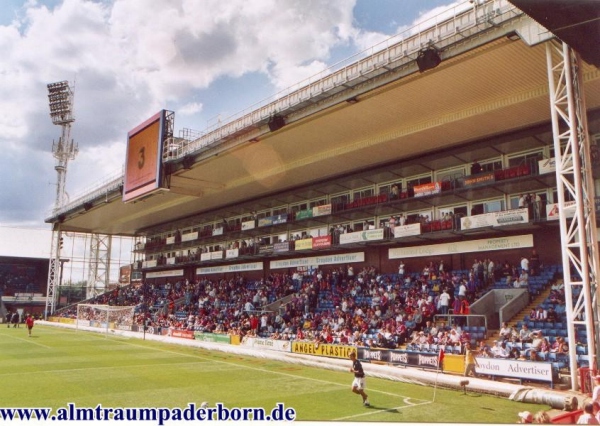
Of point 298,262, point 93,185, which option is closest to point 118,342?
point 298,262

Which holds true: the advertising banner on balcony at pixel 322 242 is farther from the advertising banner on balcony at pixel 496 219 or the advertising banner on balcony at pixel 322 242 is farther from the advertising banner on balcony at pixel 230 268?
the advertising banner on balcony at pixel 496 219

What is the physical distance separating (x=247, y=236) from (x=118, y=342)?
1545 centimetres

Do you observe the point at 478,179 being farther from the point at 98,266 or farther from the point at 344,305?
the point at 98,266

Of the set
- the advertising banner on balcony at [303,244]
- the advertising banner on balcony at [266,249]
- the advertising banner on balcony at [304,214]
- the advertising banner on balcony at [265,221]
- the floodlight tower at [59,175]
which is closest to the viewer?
the advertising banner on balcony at [303,244]

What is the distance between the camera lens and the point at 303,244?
36062 mm

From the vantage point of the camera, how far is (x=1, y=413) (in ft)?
39.0

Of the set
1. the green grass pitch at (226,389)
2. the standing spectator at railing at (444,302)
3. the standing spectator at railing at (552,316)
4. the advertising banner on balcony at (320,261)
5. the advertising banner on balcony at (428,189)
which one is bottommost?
the green grass pitch at (226,389)

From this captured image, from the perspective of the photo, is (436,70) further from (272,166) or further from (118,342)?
(118,342)

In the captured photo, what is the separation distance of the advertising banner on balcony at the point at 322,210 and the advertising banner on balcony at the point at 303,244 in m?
1.93

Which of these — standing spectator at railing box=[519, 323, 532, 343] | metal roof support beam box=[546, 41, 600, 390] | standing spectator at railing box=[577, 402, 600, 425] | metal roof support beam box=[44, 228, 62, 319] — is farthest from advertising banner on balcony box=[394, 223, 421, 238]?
metal roof support beam box=[44, 228, 62, 319]

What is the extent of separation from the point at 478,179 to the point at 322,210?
11970 mm

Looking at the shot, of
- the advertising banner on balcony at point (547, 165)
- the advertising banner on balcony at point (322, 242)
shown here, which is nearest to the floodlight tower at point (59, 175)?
the advertising banner on balcony at point (322, 242)

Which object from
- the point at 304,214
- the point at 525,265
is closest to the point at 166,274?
the point at 304,214

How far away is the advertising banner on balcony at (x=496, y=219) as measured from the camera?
950 inches
